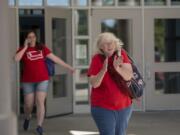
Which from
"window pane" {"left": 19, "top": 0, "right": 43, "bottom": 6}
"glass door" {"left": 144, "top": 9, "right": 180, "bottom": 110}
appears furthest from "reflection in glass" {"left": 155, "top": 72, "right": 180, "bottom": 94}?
"window pane" {"left": 19, "top": 0, "right": 43, "bottom": 6}

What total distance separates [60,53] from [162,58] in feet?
7.66

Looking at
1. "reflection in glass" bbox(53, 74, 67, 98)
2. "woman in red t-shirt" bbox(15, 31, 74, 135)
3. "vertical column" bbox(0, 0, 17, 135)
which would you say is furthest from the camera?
"reflection in glass" bbox(53, 74, 67, 98)

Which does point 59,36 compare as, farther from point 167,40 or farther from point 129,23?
point 167,40

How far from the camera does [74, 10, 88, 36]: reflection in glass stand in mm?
12914

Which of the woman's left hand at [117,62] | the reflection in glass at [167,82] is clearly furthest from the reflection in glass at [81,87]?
the woman's left hand at [117,62]

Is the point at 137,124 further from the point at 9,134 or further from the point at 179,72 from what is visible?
the point at 9,134

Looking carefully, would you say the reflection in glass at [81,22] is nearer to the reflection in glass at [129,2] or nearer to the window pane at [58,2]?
the window pane at [58,2]

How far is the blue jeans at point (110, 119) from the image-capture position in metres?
6.21

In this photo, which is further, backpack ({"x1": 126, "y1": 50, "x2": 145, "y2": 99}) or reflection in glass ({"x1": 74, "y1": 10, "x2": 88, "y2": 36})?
reflection in glass ({"x1": 74, "y1": 10, "x2": 88, "y2": 36})

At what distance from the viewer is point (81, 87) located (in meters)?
13.0

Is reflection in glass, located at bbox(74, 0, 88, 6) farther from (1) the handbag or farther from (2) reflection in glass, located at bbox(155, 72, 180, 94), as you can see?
(1) the handbag

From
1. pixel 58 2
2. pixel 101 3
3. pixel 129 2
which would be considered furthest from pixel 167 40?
pixel 58 2

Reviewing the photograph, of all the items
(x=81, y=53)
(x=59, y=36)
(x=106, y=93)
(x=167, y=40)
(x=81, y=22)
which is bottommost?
(x=106, y=93)

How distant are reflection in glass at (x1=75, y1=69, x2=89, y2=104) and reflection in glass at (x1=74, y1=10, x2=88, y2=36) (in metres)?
0.87
